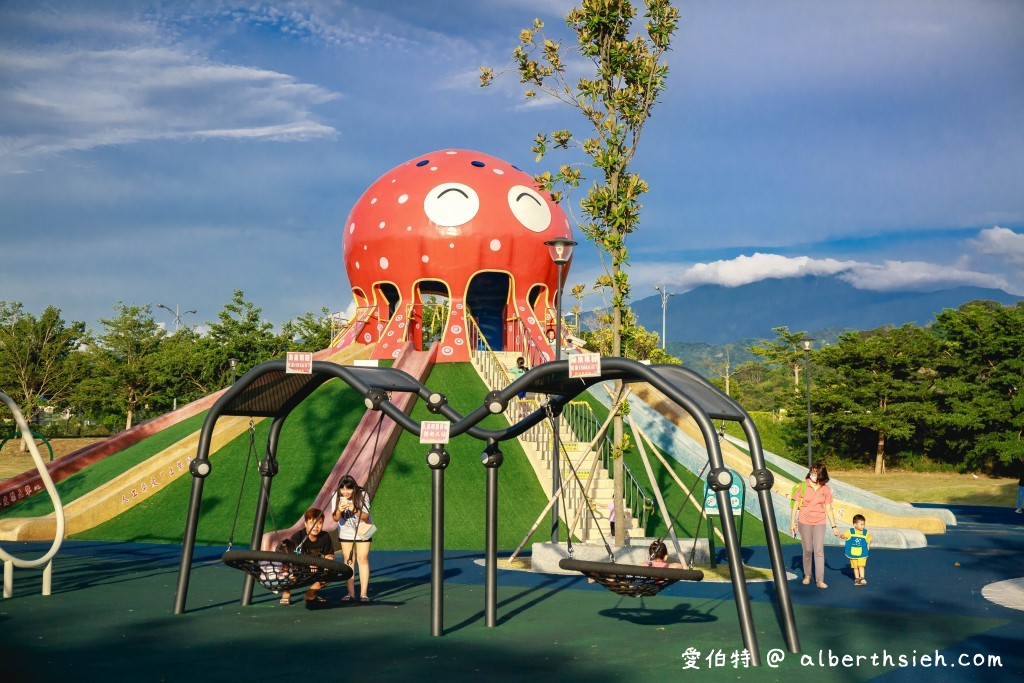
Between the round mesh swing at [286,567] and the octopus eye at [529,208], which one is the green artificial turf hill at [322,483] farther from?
the round mesh swing at [286,567]

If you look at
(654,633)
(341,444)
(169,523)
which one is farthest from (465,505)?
(654,633)

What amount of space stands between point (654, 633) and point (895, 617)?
11.0 feet

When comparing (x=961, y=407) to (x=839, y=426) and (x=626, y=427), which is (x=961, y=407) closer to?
(x=839, y=426)

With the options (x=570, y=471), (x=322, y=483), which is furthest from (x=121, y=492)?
(x=570, y=471)

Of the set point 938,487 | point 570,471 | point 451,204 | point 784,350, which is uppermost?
point 784,350

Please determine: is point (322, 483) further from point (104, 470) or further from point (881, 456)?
point (881, 456)

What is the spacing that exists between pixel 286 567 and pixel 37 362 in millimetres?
48516

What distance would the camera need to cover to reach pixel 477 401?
84.4 feet

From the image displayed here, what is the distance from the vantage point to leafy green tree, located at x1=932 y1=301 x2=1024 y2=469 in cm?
4234

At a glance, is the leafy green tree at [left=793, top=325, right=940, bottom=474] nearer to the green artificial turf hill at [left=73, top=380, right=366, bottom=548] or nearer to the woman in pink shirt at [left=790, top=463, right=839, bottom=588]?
the green artificial turf hill at [left=73, top=380, right=366, bottom=548]

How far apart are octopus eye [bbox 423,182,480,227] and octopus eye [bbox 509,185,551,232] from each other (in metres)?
1.22

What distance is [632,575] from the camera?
9414mm

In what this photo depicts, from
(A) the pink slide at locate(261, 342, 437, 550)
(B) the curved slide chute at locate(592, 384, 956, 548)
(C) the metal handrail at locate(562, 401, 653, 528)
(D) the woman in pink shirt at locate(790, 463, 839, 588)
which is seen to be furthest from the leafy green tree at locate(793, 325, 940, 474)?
(D) the woman in pink shirt at locate(790, 463, 839, 588)
